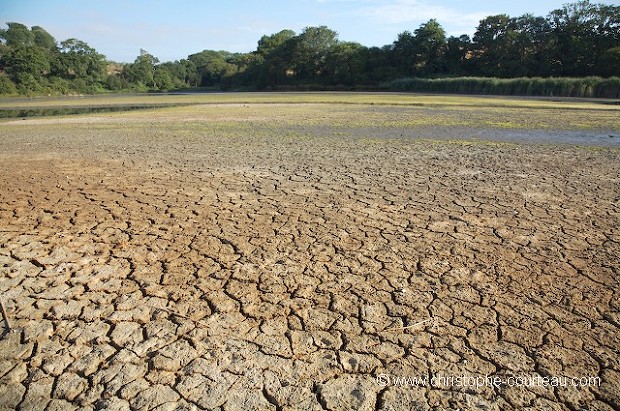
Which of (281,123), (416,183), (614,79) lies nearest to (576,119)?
(281,123)

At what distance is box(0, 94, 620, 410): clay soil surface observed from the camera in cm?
232

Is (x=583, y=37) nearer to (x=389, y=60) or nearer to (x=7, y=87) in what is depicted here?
(x=389, y=60)

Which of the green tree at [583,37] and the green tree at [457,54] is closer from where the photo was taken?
the green tree at [583,37]

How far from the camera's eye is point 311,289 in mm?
3396

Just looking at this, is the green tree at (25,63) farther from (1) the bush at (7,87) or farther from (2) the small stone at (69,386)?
(2) the small stone at (69,386)

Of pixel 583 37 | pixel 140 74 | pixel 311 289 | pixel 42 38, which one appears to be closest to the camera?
pixel 311 289

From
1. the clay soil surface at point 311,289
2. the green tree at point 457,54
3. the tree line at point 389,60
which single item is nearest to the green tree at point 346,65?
the tree line at point 389,60

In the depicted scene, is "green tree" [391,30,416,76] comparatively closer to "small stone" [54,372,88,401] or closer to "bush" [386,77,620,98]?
"bush" [386,77,620,98]

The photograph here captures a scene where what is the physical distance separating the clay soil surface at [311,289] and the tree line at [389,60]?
172ft

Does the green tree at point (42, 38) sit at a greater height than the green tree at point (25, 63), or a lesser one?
greater

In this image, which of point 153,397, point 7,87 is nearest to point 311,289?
point 153,397

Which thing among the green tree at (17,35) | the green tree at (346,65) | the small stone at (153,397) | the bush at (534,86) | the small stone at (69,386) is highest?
the green tree at (17,35)

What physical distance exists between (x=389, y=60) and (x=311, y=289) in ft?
239

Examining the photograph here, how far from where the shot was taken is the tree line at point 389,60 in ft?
172
